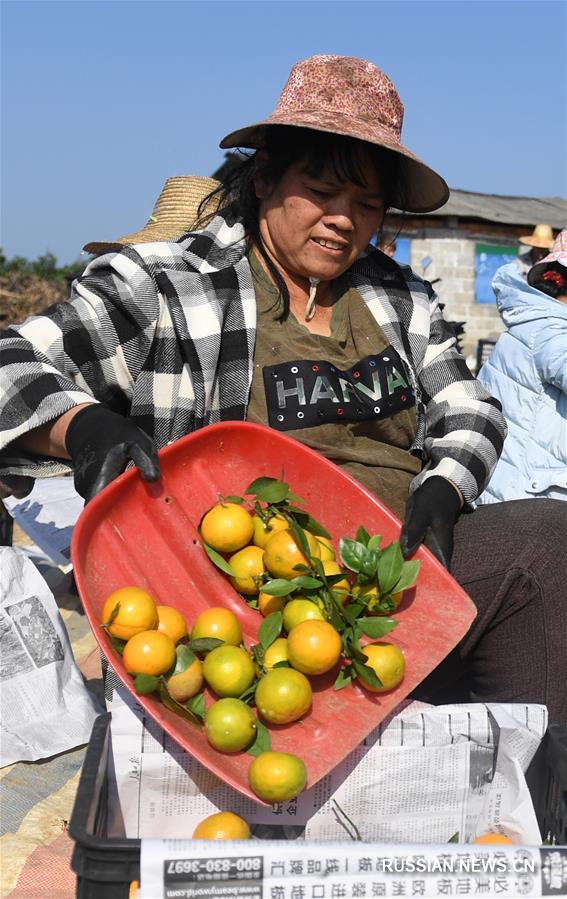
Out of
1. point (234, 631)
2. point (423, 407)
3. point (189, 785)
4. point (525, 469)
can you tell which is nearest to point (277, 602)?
point (234, 631)

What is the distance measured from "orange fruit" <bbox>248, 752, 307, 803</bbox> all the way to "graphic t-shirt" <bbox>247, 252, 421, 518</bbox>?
2.20 feet

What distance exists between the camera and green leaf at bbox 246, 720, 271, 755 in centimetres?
138

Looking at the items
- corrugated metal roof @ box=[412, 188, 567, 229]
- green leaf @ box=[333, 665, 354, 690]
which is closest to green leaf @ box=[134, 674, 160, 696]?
green leaf @ box=[333, 665, 354, 690]

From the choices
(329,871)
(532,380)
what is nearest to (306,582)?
(329,871)

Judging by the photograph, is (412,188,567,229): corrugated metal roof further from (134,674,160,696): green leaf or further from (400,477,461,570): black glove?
(134,674,160,696): green leaf

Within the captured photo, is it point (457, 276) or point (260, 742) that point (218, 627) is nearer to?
point (260, 742)

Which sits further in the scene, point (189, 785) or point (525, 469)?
point (525, 469)

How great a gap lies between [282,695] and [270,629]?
15cm

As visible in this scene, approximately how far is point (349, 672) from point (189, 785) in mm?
313

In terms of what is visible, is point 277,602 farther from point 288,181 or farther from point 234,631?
point 288,181

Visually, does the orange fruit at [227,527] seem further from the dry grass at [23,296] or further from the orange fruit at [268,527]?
the dry grass at [23,296]

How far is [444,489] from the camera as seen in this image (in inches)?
67.4

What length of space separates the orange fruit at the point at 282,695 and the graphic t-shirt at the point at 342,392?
1.77 feet

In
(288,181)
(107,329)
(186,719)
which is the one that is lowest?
(186,719)
